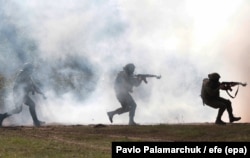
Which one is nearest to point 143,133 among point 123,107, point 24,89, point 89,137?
point 89,137

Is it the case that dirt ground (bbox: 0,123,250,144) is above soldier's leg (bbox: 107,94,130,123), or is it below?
below

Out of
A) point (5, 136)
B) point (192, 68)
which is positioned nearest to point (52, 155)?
point (5, 136)

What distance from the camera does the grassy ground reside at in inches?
567

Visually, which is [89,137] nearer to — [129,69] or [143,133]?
[143,133]

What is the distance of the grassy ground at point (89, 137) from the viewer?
14.4 meters

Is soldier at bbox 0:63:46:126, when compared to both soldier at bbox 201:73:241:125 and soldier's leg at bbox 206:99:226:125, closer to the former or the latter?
soldier at bbox 201:73:241:125

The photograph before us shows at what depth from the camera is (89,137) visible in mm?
17609

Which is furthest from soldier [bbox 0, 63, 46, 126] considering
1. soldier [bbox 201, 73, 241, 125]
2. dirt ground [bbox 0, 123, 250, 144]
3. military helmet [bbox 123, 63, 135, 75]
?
soldier [bbox 201, 73, 241, 125]

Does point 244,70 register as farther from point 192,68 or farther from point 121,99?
point 121,99

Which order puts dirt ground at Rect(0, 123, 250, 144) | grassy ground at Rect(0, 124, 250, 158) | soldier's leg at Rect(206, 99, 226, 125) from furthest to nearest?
soldier's leg at Rect(206, 99, 226, 125), dirt ground at Rect(0, 123, 250, 144), grassy ground at Rect(0, 124, 250, 158)

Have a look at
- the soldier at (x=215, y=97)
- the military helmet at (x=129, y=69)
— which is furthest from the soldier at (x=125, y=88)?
the soldier at (x=215, y=97)

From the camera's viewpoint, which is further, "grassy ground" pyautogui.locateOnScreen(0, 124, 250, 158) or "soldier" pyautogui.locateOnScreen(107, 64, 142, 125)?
"soldier" pyautogui.locateOnScreen(107, 64, 142, 125)

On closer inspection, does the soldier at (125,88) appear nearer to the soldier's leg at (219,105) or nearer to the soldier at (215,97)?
the soldier at (215,97)

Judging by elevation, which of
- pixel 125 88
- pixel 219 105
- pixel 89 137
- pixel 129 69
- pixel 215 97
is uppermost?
pixel 129 69
